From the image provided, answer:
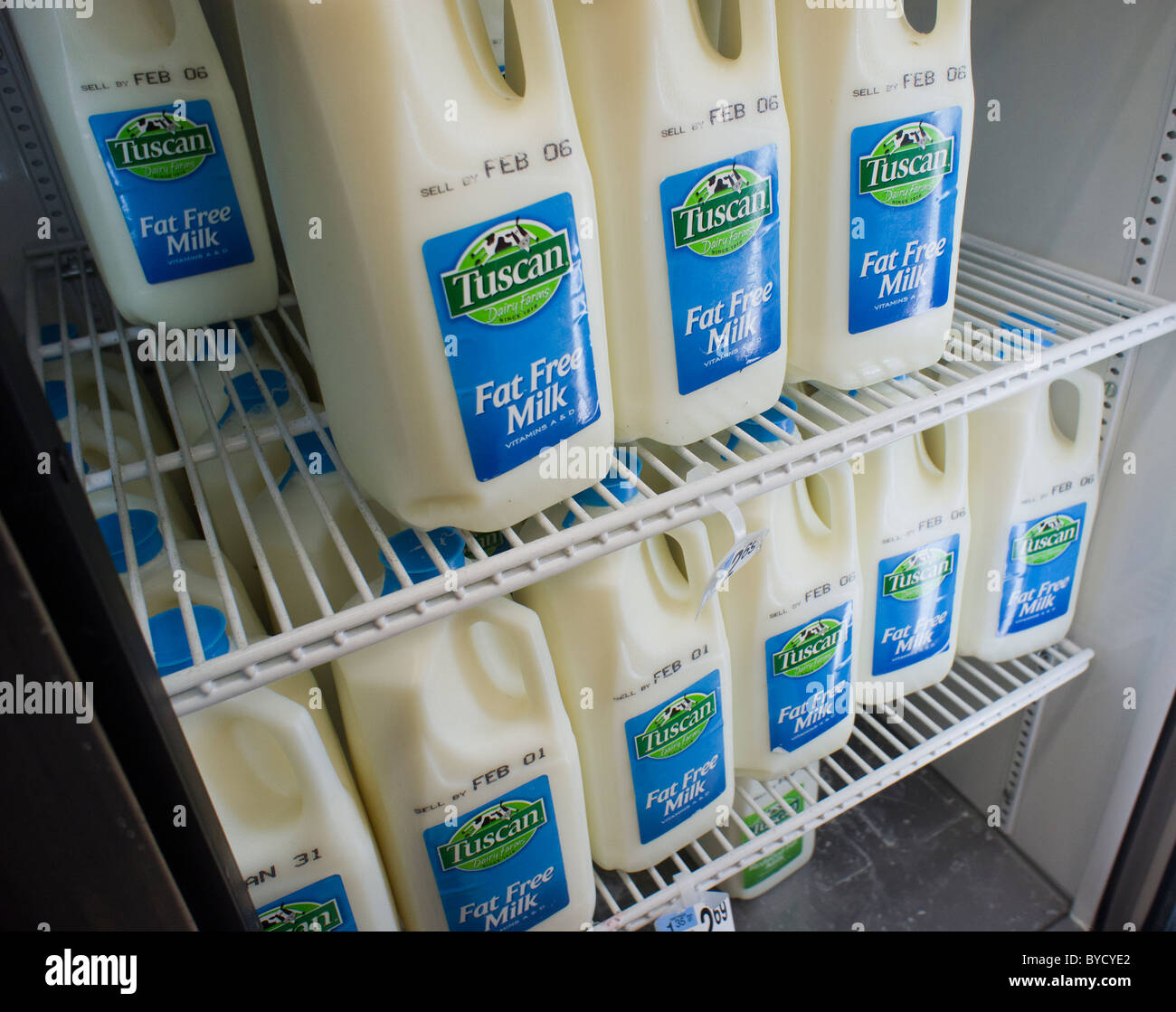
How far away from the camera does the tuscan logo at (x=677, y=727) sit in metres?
0.95

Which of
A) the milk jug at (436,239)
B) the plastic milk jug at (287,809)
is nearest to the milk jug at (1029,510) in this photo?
the milk jug at (436,239)

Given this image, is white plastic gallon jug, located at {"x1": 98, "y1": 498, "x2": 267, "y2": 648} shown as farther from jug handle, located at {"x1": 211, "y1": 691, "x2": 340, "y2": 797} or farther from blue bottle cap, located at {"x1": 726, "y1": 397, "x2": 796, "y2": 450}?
blue bottle cap, located at {"x1": 726, "y1": 397, "x2": 796, "y2": 450}

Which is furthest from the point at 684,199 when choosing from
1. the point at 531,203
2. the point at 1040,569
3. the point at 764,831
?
the point at 764,831

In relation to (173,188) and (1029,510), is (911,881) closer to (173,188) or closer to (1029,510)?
(1029,510)

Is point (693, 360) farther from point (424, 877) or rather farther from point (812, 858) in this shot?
point (812, 858)

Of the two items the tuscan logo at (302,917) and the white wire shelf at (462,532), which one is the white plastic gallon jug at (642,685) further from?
the tuscan logo at (302,917)

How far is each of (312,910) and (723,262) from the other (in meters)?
0.73

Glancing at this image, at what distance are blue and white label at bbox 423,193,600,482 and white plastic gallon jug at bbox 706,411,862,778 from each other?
30cm

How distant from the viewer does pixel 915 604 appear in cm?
116

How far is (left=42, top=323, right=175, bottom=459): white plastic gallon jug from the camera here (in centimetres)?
100

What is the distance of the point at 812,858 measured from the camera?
1602 mm

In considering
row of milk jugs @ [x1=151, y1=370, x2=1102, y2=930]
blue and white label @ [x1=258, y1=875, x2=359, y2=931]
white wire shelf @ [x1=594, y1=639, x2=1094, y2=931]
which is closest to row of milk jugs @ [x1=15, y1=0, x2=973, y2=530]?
row of milk jugs @ [x1=151, y1=370, x2=1102, y2=930]
